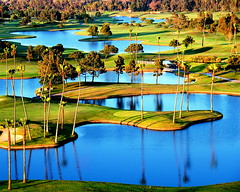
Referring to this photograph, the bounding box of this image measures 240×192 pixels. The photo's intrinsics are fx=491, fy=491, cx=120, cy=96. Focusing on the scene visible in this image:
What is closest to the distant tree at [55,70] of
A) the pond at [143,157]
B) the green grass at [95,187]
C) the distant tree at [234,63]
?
the pond at [143,157]

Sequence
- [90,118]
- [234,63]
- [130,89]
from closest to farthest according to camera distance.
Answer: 1. [90,118]
2. [130,89]
3. [234,63]

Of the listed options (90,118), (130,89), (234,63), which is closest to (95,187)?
(90,118)

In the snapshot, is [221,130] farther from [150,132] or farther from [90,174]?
[90,174]

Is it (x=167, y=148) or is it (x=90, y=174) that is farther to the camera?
(x=167, y=148)

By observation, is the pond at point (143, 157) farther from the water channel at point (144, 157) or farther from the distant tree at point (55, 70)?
the distant tree at point (55, 70)

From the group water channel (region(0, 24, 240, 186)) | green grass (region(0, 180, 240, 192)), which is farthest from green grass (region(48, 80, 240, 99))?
green grass (region(0, 180, 240, 192))

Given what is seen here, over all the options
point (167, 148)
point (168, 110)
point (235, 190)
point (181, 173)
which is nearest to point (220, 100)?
point (168, 110)

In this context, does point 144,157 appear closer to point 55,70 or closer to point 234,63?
point 55,70
